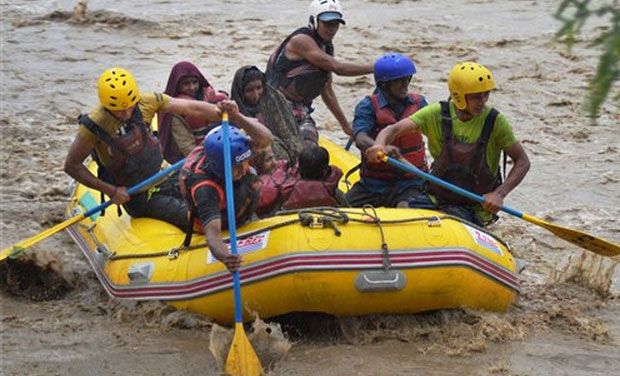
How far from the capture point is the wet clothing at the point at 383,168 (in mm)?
6836

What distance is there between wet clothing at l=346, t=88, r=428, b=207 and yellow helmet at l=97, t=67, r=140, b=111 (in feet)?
4.41

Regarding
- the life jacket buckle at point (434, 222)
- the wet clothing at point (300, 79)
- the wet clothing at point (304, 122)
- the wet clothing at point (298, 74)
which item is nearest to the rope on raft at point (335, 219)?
the life jacket buckle at point (434, 222)

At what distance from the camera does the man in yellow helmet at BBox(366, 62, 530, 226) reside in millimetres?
6082

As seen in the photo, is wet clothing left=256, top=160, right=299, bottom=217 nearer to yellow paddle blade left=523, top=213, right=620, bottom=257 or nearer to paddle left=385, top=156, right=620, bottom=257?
paddle left=385, top=156, right=620, bottom=257

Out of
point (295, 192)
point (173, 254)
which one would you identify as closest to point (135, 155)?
point (173, 254)

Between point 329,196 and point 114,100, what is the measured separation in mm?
1288

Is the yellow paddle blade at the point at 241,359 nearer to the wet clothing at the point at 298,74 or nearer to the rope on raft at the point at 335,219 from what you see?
the rope on raft at the point at 335,219

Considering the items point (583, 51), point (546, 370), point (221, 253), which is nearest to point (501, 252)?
point (546, 370)

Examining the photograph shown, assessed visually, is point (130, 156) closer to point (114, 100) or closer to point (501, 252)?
point (114, 100)

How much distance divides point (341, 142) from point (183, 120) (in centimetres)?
300

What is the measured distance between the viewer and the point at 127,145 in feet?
Result: 21.8

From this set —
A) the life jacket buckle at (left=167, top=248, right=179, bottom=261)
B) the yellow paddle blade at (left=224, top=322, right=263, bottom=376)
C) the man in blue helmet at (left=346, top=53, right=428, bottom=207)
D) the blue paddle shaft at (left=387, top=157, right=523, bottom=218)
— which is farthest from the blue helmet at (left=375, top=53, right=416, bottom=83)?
the yellow paddle blade at (left=224, top=322, right=263, bottom=376)

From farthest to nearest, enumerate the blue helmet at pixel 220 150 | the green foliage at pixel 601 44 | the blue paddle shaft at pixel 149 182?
1. the blue paddle shaft at pixel 149 182
2. the blue helmet at pixel 220 150
3. the green foliage at pixel 601 44

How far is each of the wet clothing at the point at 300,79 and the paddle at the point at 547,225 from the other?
5.32 ft
